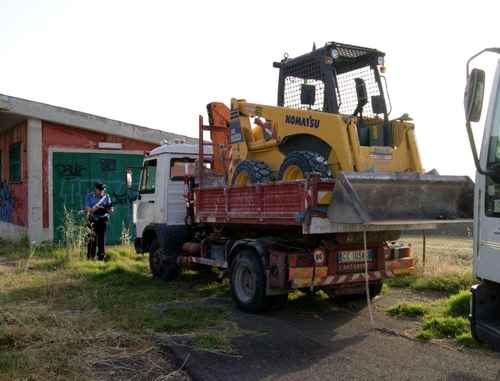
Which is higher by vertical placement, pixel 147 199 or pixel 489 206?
pixel 489 206

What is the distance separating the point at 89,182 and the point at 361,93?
10069mm

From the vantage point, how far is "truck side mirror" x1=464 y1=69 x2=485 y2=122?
155 inches

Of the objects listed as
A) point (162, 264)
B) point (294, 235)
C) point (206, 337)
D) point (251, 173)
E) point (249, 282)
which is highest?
point (251, 173)

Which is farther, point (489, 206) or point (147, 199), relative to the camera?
point (147, 199)

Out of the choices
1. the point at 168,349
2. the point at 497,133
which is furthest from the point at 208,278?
the point at 497,133

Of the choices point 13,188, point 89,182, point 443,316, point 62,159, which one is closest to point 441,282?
point 443,316

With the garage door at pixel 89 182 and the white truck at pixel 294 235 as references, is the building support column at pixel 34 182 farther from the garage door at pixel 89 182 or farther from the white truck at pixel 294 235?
the white truck at pixel 294 235

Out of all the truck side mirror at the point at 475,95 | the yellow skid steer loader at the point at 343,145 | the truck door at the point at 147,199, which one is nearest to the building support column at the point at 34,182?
the truck door at the point at 147,199

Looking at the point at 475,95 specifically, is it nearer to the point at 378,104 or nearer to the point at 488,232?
the point at 488,232

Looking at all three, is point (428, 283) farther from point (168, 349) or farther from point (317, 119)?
point (168, 349)

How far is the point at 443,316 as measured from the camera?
6.84 m

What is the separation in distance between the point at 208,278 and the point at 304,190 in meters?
4.54

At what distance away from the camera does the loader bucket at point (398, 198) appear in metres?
6.05

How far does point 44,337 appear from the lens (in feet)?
18.7
